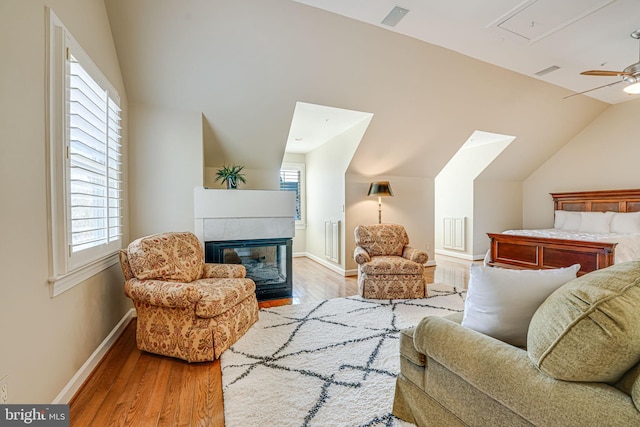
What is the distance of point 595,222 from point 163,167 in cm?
706

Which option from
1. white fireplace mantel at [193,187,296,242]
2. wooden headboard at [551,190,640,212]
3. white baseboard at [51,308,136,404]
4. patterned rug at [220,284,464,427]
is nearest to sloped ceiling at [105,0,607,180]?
white fireplace mantel at [193,187,296,242]

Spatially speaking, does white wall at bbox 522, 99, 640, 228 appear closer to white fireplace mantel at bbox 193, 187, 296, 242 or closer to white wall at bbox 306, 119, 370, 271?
white wall at bbox 306, 119, 370, 271

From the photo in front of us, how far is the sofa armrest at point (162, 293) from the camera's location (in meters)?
2.06

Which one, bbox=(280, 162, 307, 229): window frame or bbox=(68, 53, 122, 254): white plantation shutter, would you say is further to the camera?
bbox=(280, 162, 307, 229): window frame

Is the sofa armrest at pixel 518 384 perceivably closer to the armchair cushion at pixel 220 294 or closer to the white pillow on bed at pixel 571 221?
the armchair cushion at pixel 220 294

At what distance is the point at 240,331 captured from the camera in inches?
100

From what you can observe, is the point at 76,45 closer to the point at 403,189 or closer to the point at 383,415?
the point at 383,415

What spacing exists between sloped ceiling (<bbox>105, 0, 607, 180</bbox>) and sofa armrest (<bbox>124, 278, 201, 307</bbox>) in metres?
2.14

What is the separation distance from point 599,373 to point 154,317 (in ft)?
8.37

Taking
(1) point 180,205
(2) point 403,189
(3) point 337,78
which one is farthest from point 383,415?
(2) point 403,189

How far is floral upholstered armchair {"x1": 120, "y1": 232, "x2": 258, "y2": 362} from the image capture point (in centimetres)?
214

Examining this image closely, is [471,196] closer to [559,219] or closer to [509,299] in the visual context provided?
[559,219]

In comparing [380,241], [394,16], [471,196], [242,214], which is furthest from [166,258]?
[471,196]

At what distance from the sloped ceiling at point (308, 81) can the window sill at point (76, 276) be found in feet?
6.15
